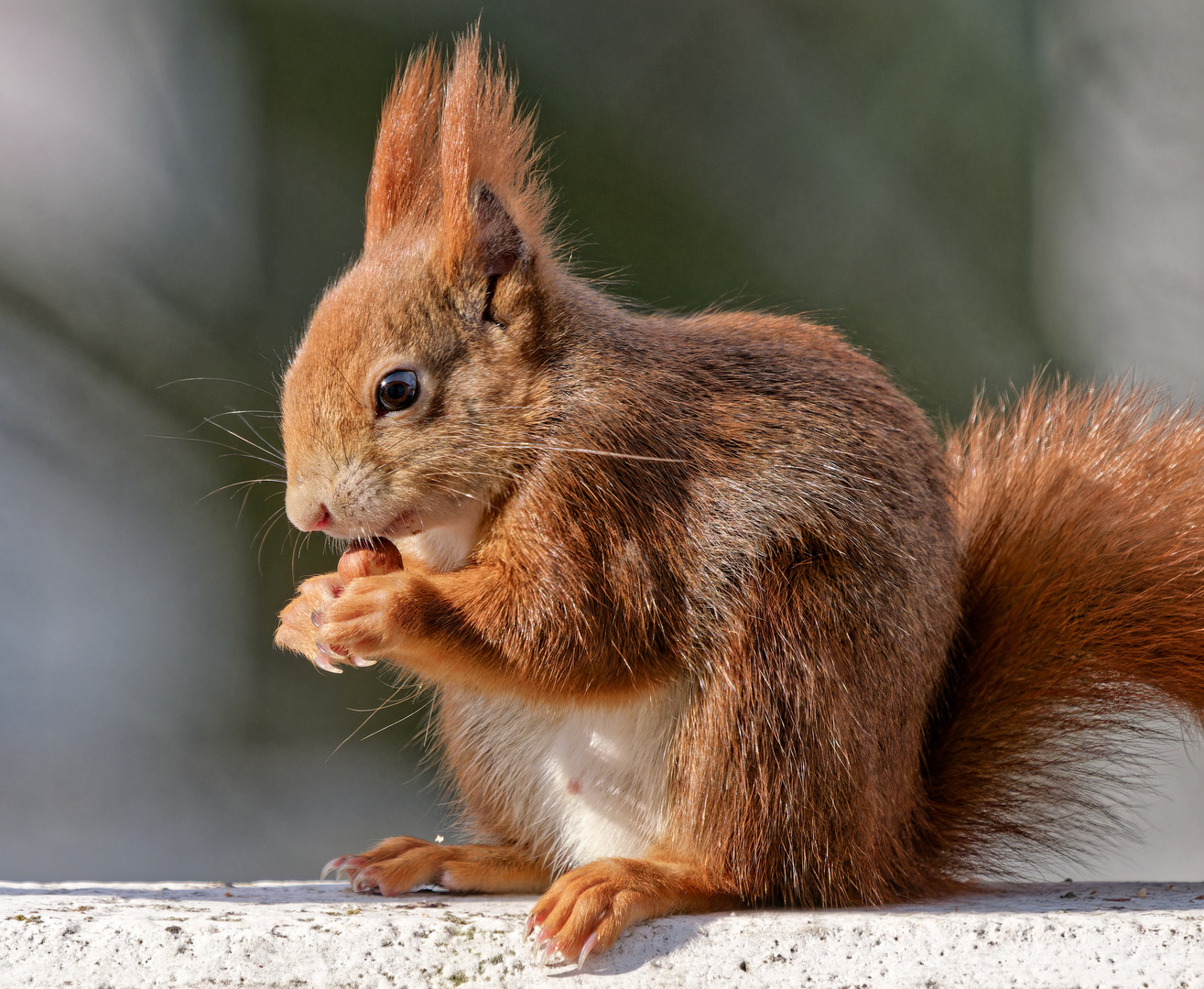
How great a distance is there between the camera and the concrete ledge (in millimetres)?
990

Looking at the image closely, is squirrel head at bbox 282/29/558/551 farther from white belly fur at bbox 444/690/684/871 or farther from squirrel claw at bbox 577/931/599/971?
squirrel claw at bbox 577/931/599/971

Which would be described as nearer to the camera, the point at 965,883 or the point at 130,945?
the point at 130,945

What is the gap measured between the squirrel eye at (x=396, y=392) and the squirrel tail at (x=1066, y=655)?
0.63m

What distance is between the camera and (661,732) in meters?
1.14

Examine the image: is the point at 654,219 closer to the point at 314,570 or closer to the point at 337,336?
the point at 314,570

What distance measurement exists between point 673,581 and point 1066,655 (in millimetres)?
450

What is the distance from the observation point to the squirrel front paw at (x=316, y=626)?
1066 mm

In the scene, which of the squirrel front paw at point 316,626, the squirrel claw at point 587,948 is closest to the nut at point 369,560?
the squirrel front paw at point 316,626

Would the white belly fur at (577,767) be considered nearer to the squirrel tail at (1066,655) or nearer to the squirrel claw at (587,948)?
the squirrel claw at (587,948)

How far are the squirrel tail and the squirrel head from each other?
1.82 feet

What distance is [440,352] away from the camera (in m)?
1.16

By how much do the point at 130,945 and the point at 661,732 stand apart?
1.58 feet

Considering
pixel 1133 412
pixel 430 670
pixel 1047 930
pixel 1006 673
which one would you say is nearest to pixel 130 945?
pixel 430 670

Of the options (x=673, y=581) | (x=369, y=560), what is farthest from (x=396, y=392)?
(x=673, y=581)
